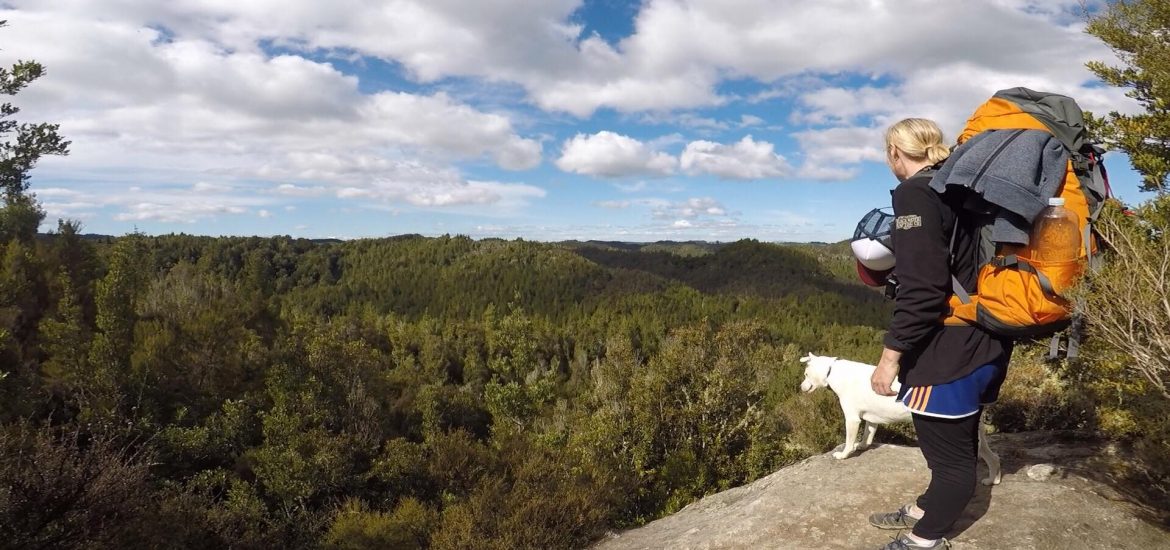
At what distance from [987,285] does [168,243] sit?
693 ft

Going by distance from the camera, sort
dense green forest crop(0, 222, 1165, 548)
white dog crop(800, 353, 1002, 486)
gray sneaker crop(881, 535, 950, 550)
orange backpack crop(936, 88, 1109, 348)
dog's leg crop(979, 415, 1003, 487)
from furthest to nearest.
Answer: dense green forest crop(0, 222, 1165, 548) < white dog crop(800, 353, 1002, 486) < dog's leg crop(979, 415, 1003, 487) < gray sneaker crop(881, 535, 950, 550) < orange backpack crop(936, 88, 1109, 348)

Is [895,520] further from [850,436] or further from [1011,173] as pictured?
[1011,173]

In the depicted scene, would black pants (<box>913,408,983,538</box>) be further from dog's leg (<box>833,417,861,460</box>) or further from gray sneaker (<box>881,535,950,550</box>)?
dog's leg (<box>833,417,861,460</box>)

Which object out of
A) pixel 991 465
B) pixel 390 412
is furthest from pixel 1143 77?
pixel 390 412

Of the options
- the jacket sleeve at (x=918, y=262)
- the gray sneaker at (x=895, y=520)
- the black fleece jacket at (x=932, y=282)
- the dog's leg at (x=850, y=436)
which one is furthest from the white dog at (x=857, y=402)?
the jacket sleeve at (x=918, y=262)

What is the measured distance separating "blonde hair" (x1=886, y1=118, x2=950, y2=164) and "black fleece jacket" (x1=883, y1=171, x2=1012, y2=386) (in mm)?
203

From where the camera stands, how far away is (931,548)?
3.69 meters

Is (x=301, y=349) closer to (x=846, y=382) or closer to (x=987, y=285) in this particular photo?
(x=846, y=382)

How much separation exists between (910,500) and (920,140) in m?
3.80

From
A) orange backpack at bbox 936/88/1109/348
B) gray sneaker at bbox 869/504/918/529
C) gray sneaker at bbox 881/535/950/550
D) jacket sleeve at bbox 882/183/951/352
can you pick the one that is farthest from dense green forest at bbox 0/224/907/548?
orange backpack at bbox 936/88/1109/348

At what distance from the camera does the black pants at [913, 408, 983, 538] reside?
332 centimetres

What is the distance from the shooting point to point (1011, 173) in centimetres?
266

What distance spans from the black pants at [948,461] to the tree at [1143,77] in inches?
135

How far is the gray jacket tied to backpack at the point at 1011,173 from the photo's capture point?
2635mm
